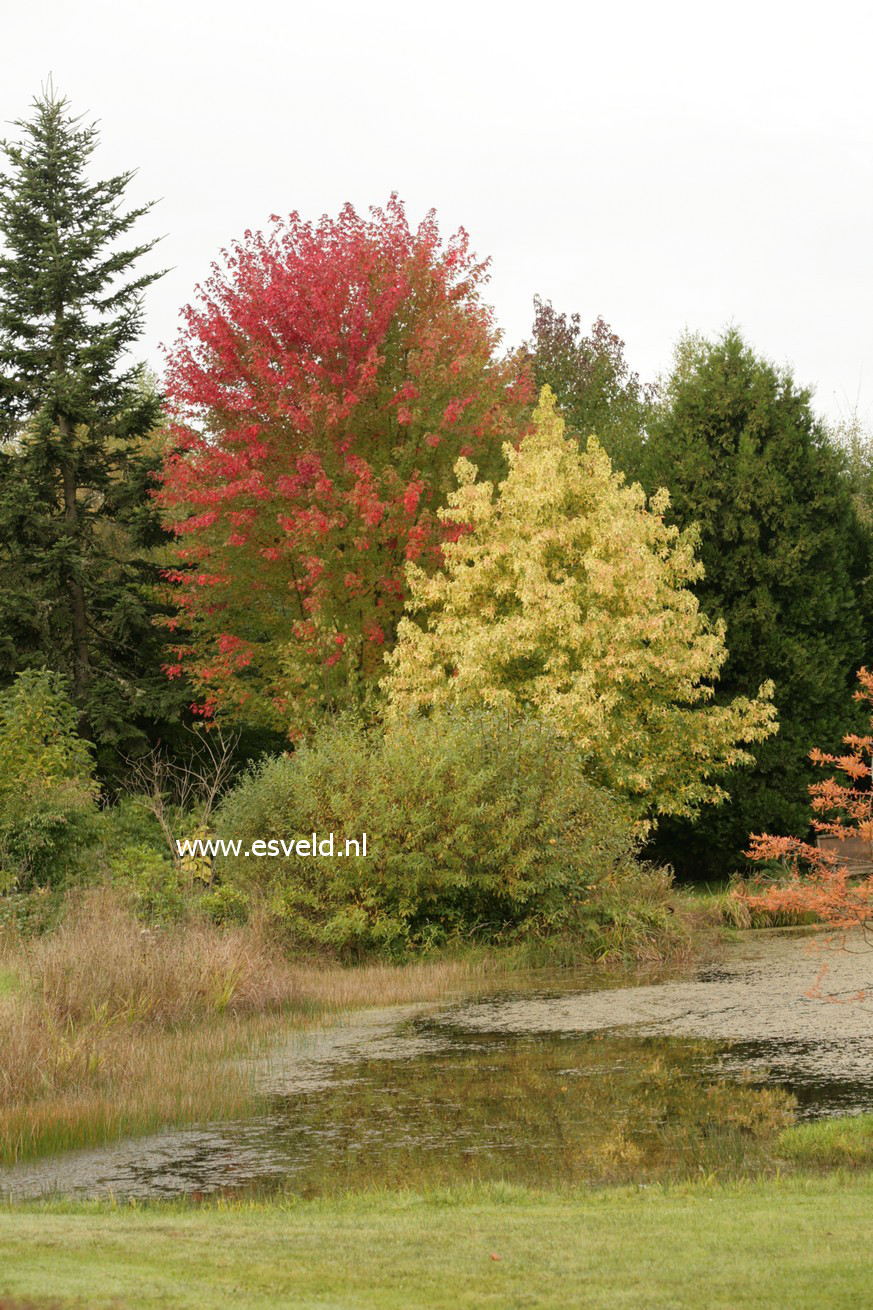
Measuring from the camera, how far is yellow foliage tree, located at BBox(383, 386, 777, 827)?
72.7 ft

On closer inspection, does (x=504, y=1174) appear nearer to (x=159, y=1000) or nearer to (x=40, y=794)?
(x=159, y=1000)

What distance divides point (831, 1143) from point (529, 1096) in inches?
105

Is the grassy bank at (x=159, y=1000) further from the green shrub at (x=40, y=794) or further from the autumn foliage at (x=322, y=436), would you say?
the autumn foliage at (x=322, y=436)

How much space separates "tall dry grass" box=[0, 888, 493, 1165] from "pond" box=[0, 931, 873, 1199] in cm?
37

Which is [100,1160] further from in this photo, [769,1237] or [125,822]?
[125,822]

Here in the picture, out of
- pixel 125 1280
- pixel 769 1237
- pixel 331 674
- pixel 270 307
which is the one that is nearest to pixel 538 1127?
pixel 769 1237

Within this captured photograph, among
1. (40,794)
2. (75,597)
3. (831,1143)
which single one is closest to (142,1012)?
(831,1143)

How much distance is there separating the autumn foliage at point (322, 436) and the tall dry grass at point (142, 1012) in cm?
761

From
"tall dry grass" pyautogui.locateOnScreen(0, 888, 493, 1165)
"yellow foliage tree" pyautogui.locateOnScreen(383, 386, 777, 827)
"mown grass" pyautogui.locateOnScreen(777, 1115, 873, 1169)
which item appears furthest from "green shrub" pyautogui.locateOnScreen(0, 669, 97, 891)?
"mown grass" pyautogui.locateOnScreen(777, 1115, 873, 1169)

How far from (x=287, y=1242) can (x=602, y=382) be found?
1497 inches

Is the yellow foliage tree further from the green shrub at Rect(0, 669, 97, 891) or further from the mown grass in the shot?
the mown grass

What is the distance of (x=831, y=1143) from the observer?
908 centimetres

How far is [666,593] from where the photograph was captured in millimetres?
23406

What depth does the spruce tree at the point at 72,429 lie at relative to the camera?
28969 mm
